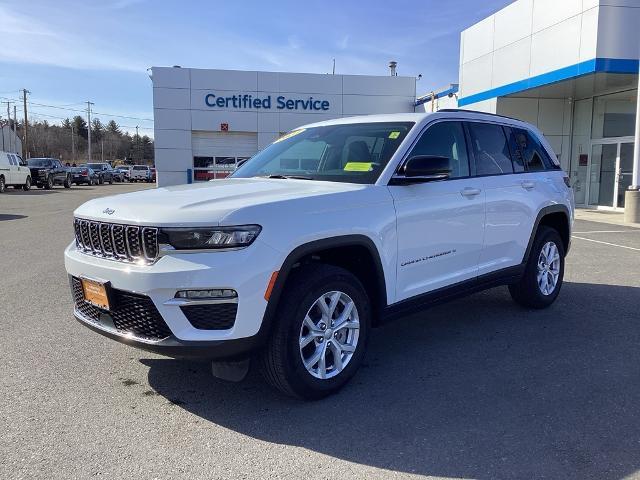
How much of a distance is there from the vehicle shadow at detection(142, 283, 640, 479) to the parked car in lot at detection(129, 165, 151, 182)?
53.6 m

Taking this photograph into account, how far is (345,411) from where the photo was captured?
352cm

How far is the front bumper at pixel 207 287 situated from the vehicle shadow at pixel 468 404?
0.57m

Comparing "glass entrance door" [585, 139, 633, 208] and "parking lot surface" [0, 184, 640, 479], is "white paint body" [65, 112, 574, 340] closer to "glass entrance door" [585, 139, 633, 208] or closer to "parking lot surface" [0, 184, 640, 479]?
"parking lot surface" [0, 184, 640, 479]

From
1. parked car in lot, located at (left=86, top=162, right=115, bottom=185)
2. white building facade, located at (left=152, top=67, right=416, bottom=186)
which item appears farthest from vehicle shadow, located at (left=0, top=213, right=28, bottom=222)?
parked car in lot, located at (left=86, top=162, right=115, bottom=185)

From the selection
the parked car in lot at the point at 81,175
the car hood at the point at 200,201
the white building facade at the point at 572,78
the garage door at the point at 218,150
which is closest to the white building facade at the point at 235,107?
the garage door at the point at 218,150

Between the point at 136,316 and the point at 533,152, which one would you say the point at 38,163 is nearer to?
the point at 533,152

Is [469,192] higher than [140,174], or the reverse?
[469,192]

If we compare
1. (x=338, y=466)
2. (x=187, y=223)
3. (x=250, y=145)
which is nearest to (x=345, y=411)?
(x=338, y=466)

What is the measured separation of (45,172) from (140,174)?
21697 millimetres

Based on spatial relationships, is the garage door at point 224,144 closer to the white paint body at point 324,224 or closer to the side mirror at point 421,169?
the white paint body at point 324,224

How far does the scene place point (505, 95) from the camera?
2011 centimetres

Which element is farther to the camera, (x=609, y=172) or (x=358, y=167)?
(x=609, y=172)

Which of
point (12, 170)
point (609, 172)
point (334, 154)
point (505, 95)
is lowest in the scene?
point (12, 170)

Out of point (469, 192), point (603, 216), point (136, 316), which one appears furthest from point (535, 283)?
point (603, 216)
